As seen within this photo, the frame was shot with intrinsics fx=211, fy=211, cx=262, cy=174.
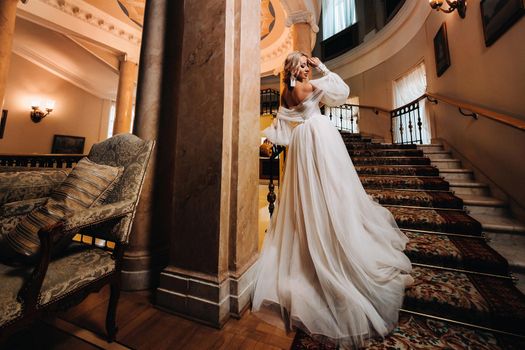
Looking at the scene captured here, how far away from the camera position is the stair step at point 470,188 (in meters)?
2.73

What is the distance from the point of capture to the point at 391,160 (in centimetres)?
367

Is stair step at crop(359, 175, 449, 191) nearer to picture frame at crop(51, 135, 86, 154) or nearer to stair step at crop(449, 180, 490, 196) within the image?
stair step at crop(449, 180, 490, 196)

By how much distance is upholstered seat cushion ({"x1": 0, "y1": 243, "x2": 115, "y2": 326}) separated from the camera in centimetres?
76

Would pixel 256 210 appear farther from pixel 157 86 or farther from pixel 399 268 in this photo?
pixel 157 86

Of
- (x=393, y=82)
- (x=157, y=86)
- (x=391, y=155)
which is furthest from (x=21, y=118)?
(x=393, y=82)

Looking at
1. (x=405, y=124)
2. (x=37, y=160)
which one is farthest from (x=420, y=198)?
(x=37, y=160)

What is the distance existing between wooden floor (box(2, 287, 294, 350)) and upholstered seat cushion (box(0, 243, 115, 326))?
41cm

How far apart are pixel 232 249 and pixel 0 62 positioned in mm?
4566

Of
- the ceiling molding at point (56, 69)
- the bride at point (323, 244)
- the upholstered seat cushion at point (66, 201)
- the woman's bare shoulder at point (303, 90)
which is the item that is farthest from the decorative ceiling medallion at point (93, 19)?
the woman's bare shoulder at point (303, 90)

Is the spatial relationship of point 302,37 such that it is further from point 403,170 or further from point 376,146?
point 403,170

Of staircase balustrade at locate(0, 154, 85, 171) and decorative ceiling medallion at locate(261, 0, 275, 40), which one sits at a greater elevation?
decorative ceiling medallion at locate(261, 0, 275, 40)

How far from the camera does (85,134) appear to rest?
7930mm

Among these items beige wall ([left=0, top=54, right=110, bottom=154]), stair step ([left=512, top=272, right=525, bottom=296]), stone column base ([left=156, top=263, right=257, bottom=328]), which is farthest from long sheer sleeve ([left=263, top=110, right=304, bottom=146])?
beige wall ([left=0, top=54, right=110, bottom=154])

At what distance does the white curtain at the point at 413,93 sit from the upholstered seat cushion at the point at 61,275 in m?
6.72
